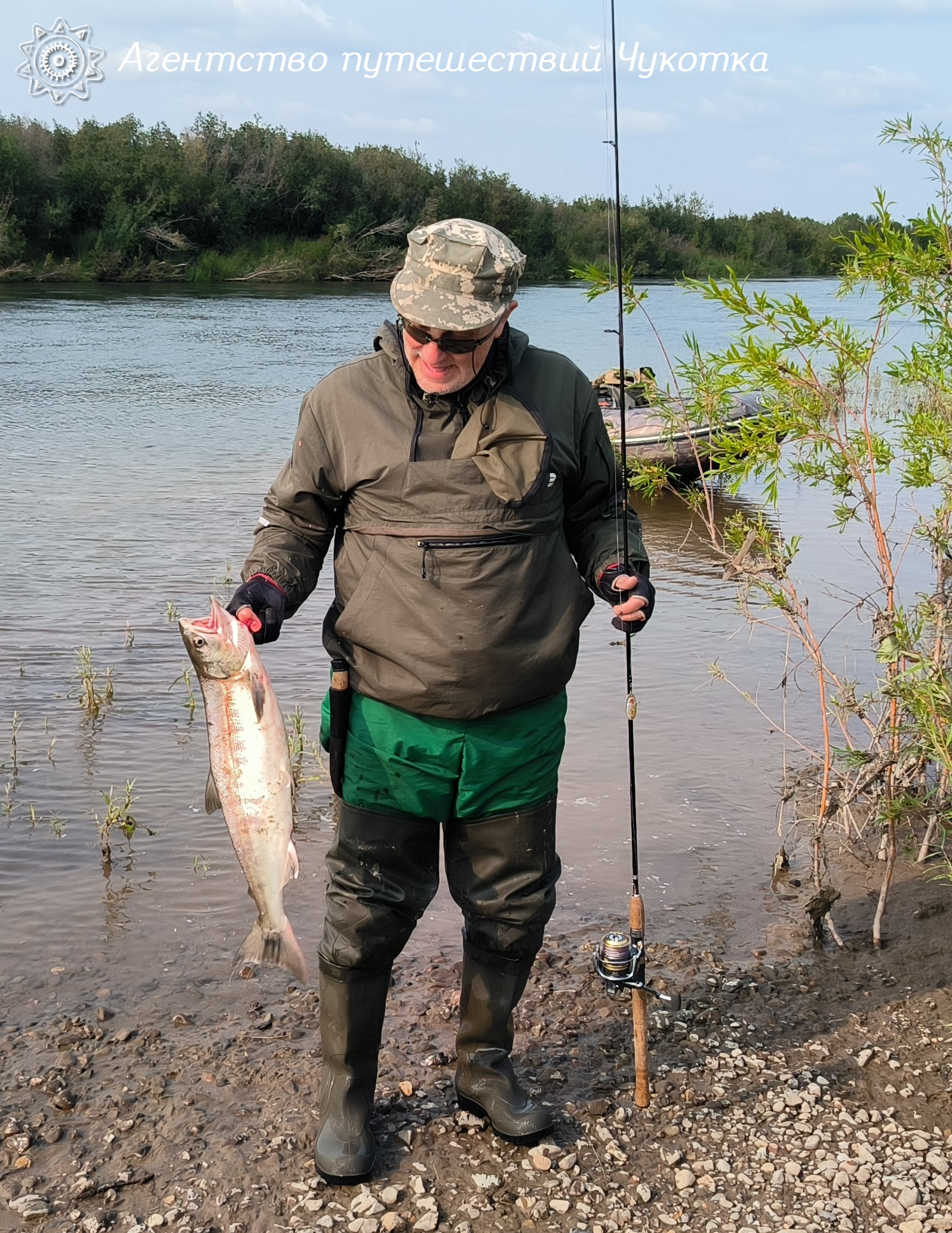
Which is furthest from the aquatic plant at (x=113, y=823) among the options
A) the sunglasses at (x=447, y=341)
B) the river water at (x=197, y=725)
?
the sunglasses at (x=447, y=341)

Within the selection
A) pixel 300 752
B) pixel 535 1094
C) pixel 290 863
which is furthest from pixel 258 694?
pixel 300 752

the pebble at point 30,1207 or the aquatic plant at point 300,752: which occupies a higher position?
the pebble at point 30,1207

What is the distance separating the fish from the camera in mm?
3162

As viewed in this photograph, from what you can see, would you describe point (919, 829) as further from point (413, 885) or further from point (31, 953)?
point (31, 953)

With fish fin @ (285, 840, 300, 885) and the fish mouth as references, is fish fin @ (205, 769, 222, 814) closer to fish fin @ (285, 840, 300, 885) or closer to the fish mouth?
fish fin @ (285, 840, 300, 885)

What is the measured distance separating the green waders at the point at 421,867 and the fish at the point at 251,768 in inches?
5.6

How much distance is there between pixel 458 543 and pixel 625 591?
523 mm

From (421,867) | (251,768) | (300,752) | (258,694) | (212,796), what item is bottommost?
(300,752)

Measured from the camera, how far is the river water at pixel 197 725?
495cm

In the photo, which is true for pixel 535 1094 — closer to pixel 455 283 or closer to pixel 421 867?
pixel 421 867

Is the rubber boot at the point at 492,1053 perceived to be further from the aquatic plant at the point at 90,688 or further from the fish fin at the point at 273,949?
the aquatic plant at the point at 90,688

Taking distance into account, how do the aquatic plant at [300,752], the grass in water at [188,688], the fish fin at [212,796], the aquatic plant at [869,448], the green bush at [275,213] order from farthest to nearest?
the green bush at [275,213]
the grass in water at [188,688]
the aquatic plant at [300,752]
the aquatic plant at [869,448]
the fish fin at [212,796]

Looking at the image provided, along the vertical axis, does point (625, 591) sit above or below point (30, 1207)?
above

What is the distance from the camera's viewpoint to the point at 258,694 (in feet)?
10.5
